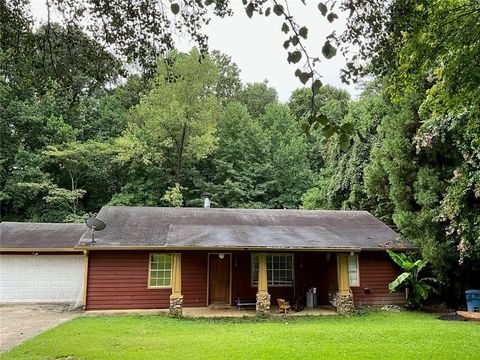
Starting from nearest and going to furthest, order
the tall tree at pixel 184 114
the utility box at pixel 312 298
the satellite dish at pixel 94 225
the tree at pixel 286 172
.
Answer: the satellite dish at pixel 94 225
the utility box at pixel 312 298
the tall tree at pixel 184 114
the tree at pixel 286 172

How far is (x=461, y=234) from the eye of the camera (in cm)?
1155

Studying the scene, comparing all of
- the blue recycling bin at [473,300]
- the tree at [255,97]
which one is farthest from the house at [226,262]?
the tree at [255,97]

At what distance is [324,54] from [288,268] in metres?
12.4

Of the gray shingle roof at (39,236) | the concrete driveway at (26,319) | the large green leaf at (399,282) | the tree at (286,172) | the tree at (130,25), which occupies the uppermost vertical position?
the tree at (286,172)

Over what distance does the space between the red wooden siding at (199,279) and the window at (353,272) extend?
147 millimetres

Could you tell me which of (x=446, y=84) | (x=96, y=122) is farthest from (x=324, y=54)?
(x=96, y=122)

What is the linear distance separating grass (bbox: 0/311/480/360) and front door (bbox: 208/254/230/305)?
2675 millimetres

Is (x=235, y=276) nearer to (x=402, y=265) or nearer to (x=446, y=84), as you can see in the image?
(x=402, y=265)

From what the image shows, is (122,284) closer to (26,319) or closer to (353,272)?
(26,319)

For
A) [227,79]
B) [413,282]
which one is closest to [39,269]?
[413,282]

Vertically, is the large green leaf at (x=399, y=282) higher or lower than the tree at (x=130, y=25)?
lower

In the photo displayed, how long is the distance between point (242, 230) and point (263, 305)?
2.72 metres

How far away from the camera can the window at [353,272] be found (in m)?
14.1

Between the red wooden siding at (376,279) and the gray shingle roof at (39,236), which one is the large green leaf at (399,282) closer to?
the red wooden siding at (376,279)
